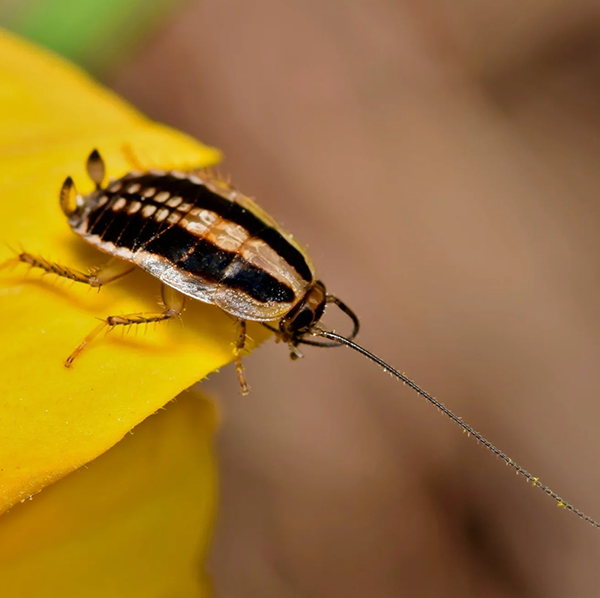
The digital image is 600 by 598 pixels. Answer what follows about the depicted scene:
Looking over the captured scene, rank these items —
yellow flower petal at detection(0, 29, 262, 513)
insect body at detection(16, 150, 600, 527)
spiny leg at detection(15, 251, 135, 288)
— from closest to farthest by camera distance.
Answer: yellow flower petal at detection(0, 29, 262, 513) → spiny leg at detection(15, 251, 135, 288) → insect body at detection(16, 150, 600, 527)

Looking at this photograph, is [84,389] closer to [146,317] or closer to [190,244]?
[146,317]

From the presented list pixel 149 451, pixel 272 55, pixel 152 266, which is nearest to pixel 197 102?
pixel 272 55

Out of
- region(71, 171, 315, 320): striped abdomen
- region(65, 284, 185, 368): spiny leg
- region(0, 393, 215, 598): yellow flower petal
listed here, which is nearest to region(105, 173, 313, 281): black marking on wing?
region(71, 171, 315, 320): striped abdomen

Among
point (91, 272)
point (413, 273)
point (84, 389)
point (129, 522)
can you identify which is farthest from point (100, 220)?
point (413, 273)

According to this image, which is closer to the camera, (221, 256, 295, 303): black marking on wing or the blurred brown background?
(221, 256, 295, 303): black marking on wing

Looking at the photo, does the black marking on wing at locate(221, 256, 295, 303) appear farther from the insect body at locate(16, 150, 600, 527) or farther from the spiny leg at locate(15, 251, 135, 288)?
the spiny leg at locate(15, 251, 135, 288)

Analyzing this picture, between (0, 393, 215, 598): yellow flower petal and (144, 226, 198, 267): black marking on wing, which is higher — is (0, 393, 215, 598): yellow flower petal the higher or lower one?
the lower one
